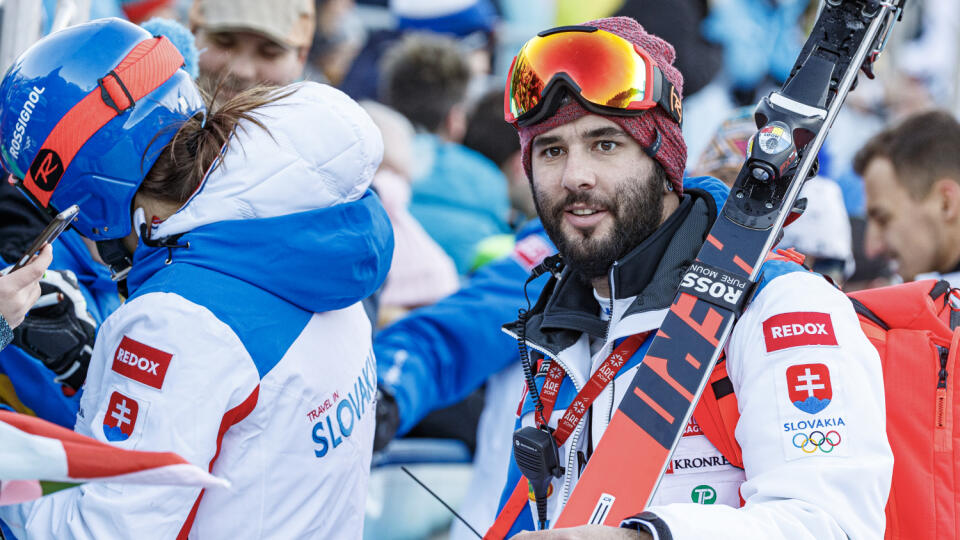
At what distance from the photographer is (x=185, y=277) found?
7.20ft

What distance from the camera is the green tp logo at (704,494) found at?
7.27ft

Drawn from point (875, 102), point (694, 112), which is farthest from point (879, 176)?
point (875, 102)

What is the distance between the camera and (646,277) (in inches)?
97.5

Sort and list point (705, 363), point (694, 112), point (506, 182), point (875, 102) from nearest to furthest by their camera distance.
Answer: point (705, 363), point (506, 182), point (694, 112), point (875, 102)

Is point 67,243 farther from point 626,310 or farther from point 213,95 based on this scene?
point 626,310

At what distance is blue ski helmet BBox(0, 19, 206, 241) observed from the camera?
7.68 feet

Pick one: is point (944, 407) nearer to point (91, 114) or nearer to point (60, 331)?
point (91, 114)

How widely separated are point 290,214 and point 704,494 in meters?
1.10

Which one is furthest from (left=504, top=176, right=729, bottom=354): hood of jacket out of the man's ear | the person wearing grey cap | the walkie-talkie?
the person wearing grey cap

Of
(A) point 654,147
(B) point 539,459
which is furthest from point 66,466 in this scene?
(A) point 654,147

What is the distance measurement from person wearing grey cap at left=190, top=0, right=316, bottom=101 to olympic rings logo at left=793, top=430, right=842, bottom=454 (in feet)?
9.74

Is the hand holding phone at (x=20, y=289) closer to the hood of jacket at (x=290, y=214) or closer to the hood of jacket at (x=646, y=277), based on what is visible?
the hood of jacket at (x=290, y=214)

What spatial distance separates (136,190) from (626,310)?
1.17 meters

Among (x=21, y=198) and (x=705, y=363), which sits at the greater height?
(x=705, y=363)
